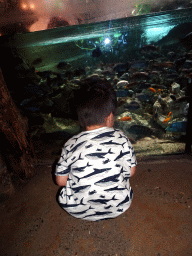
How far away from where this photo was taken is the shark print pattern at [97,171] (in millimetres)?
1136

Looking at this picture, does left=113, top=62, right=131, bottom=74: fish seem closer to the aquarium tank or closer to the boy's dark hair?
the aquarium tank

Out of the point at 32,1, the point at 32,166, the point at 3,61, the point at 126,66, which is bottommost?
the point at 32,166

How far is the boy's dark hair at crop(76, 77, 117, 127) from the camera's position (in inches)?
46.0

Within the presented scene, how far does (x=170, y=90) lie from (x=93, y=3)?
5.86m

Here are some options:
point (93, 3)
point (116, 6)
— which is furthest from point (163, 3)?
point (93, 3)

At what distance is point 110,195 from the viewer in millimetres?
1210

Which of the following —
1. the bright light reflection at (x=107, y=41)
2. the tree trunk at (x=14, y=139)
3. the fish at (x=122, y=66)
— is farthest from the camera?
the bright light reflection at (x=107, y=41)

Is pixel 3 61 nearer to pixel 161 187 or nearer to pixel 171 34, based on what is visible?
pixel 161 187

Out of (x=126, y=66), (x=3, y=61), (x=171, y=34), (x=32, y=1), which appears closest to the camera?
(x=32, y=1)

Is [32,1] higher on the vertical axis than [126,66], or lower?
higher

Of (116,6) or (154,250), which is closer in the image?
(154,250)

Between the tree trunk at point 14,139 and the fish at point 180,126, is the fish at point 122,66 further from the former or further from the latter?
the tree trunk at point 14,139

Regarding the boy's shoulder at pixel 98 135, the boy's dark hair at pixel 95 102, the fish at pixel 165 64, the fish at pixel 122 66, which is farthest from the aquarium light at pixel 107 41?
the boy's shoulder at pixel 98 135

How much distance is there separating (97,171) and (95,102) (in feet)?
1.92
